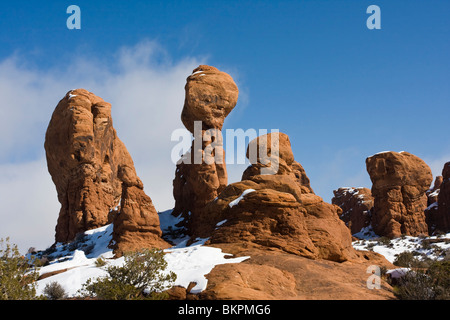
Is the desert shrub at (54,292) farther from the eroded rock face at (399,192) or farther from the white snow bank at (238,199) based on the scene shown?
the eroded rock face at (399,192)

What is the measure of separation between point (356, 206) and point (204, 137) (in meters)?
34.1

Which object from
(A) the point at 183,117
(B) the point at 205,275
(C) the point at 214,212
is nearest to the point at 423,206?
(A) the point at 183,117

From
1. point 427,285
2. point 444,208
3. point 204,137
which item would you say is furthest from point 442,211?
point 427,285

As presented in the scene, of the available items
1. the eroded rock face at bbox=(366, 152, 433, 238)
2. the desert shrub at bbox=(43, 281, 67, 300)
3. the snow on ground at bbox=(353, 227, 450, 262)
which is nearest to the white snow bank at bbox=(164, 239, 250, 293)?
the desert shrub at bbox=(43, 281, 67, 300)

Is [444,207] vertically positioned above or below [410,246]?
above

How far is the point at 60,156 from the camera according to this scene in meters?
44.6

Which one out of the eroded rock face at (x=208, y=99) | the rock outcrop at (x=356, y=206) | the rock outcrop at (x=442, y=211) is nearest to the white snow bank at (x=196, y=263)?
the eroded rock face at (x=208, y=99)

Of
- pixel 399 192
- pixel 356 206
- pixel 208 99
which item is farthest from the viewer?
pixel 356 206

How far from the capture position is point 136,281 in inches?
553

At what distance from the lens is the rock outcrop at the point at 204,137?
37469mm

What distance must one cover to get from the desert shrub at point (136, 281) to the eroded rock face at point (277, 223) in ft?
21.0

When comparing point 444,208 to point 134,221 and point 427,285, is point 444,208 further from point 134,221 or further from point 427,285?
point 427,285
